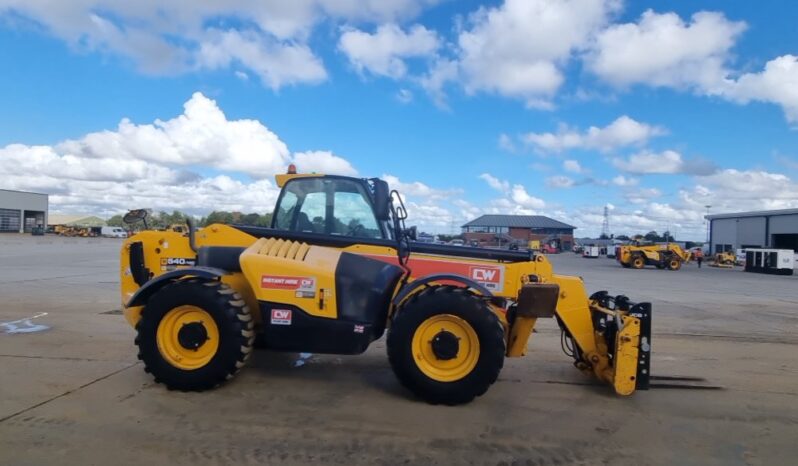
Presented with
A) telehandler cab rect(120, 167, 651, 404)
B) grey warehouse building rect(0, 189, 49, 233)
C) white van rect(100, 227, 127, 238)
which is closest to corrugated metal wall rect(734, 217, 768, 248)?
telehandler cab rect(120, 167, 651, 404)

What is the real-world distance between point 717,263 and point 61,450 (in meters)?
57.9

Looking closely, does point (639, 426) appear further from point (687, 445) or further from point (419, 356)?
point (419, 356)

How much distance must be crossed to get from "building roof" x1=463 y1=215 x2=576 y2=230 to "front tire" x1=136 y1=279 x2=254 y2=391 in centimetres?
9804

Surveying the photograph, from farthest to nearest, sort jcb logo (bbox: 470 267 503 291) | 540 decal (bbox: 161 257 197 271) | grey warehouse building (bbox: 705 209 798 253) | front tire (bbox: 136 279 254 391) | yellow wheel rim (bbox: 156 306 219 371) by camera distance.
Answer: grey warehouse building (bbox: 705 209 798 253) → 540 decal (bbox: 161 257 197 271) → jcb logo (bbox: 470 267 503 291) → yellow wheel rim (bbox: 156 306 219 371) → front tire (bbox: 136 279 254 391)

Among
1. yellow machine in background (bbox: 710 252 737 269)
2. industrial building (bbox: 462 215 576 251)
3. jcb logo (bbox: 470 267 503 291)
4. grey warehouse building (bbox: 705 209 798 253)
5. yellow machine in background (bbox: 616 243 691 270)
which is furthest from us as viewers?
industrial building (bbox: 462 215 576 251)

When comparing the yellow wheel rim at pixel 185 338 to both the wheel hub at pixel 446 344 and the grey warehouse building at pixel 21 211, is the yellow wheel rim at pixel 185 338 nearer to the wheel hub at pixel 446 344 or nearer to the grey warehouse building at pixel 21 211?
the wheel hub at pixel 446 344

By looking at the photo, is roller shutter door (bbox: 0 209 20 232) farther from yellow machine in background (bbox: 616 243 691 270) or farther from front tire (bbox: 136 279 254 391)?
front tire (bbox: 136 279 254 391)

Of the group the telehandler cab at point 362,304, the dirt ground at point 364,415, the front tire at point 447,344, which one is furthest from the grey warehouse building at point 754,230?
the front tire at point 447,344

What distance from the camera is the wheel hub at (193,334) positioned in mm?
5422

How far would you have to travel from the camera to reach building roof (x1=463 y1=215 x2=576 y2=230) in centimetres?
10438

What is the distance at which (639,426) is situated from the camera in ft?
16.2

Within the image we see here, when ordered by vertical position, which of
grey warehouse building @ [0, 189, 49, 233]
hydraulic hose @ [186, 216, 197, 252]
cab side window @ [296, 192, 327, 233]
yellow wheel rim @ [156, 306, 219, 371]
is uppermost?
grey warehouse building @ [0, 189, 49, 233]

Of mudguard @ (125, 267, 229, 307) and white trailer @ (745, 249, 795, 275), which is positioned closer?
mudguard @ (125, 267, 229, 307)

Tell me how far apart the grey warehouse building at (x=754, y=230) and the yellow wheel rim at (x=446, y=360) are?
73132mm
